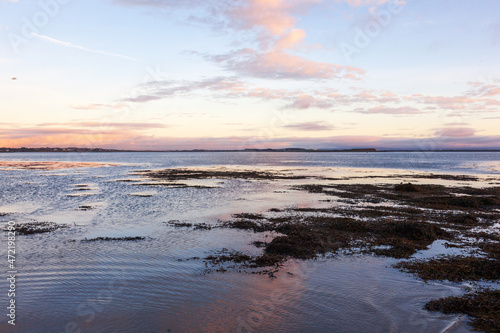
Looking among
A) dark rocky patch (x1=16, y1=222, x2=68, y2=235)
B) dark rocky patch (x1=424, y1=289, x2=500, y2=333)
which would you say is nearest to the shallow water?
dark rocky patch (x1=424, y1=289, x2=500, y2=333)

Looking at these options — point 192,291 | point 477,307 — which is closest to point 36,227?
point 192,291

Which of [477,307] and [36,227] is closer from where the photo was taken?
[477,307]

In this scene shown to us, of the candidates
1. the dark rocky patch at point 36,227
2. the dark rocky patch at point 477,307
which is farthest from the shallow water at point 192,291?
the dark rocky patch at point 36,227

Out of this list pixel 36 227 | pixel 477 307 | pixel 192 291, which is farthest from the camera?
pixel 36 227

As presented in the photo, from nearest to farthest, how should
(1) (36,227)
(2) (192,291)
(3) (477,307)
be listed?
(3) (477,307), (2) (192,291), (1) (36,227)

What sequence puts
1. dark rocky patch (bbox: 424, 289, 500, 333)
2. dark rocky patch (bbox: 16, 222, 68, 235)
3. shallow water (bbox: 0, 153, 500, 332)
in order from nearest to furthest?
dark rocky patch (bbox: 424, 289, 500, 333), shallow water (bbox: 0, 153, 500, 332), dark rocky patch (bbox: 16, 222, 68, 235)

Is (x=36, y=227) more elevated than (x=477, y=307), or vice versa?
(x=477, y=307)

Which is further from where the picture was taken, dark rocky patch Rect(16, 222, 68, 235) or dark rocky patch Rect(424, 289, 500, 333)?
dark rocky patch Rect(16, 222, 68, 235)

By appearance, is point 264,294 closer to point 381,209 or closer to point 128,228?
point 128,228

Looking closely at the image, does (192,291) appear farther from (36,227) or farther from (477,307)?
(36,227)

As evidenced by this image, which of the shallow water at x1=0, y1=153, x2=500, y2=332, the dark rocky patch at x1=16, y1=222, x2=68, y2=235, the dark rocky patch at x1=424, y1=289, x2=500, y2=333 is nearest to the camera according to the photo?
the dark rocky patch at x1=424, y1=289, x2=500, y2=333

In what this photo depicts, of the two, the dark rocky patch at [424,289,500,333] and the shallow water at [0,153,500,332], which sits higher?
the dark rocky patch at [424,289,500,333]

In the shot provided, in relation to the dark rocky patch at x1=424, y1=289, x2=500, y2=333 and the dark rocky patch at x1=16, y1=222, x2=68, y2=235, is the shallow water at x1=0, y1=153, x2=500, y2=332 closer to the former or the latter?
the dark rocky patch at x1=424, y1=289, x2=500, y2=333

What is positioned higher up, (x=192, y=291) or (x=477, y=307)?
(x=477, y=307)
